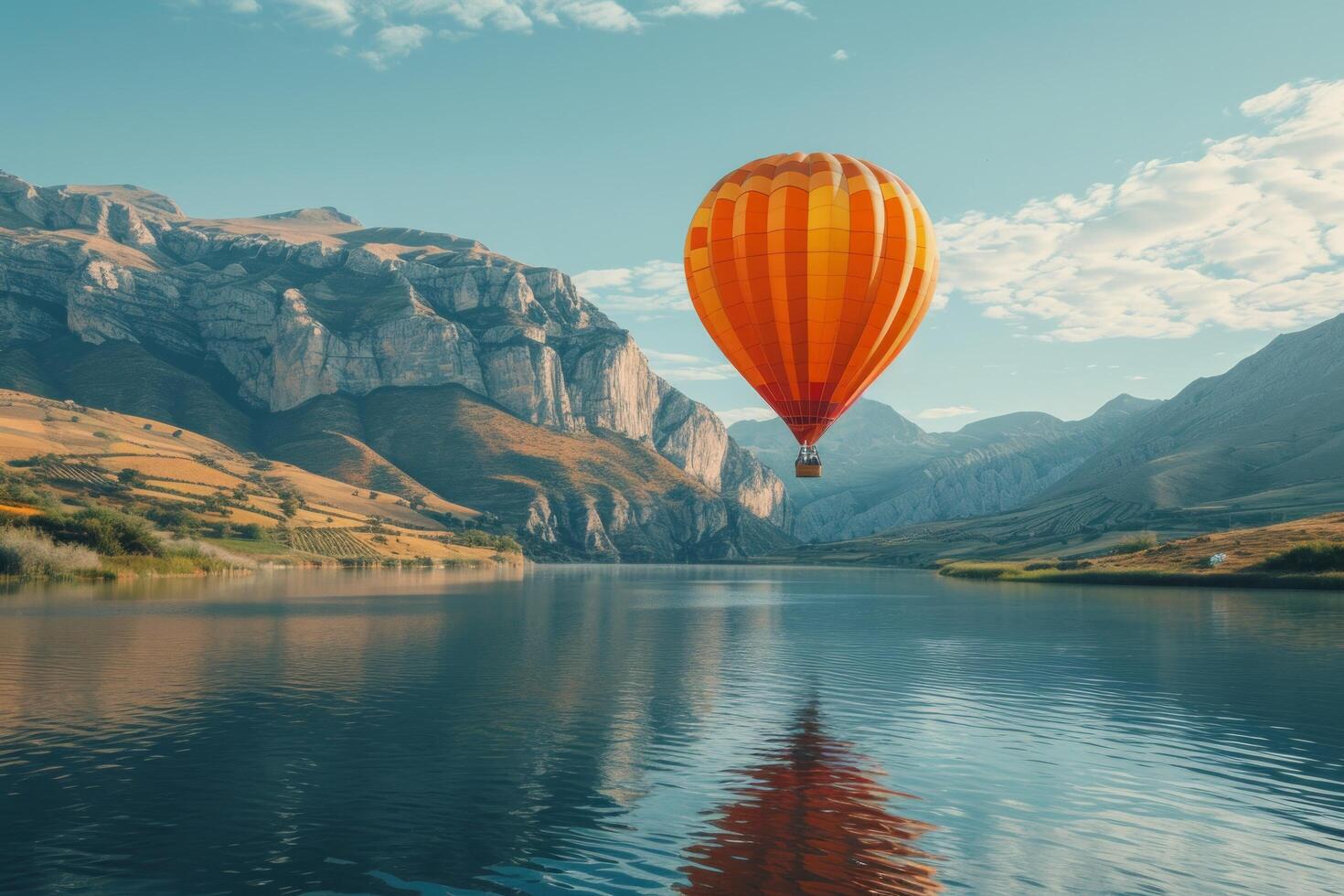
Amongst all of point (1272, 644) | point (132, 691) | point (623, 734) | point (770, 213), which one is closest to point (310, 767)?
point (623, 734)

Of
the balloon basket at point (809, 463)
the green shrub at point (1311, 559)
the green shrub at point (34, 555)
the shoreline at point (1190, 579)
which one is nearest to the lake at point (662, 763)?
the balloon basket at point (809, 463)

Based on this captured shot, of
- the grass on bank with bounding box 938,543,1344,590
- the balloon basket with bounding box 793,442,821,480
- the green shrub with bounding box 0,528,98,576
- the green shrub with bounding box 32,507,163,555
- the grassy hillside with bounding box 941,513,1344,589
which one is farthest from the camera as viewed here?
the green shrub with bounding box 32,507,163,555

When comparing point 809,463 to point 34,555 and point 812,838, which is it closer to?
point 812,838

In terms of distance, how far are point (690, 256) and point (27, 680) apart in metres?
44.4

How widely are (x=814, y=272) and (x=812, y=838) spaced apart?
34.5 meters

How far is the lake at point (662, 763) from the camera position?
23484 millimetres

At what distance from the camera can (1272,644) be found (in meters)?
70.7

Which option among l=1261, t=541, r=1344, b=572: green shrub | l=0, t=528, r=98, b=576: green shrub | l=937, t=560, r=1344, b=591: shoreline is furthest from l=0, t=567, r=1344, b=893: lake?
l=1261, t=541, r=1344, b=572: green shrub

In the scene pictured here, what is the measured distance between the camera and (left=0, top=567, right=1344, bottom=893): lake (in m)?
23.5

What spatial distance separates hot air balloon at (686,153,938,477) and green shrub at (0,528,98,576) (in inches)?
4689

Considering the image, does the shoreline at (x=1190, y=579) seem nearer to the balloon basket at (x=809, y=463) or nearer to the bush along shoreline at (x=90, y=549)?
the balloon basket at (x=809, y=463)

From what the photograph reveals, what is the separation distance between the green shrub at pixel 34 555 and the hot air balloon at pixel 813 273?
119 meters

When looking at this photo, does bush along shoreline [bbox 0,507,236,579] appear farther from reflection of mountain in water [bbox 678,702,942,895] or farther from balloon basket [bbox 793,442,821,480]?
reflection of mountain in water [bbox 678,702,942,895]

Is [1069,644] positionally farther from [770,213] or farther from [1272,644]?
[770,213]
